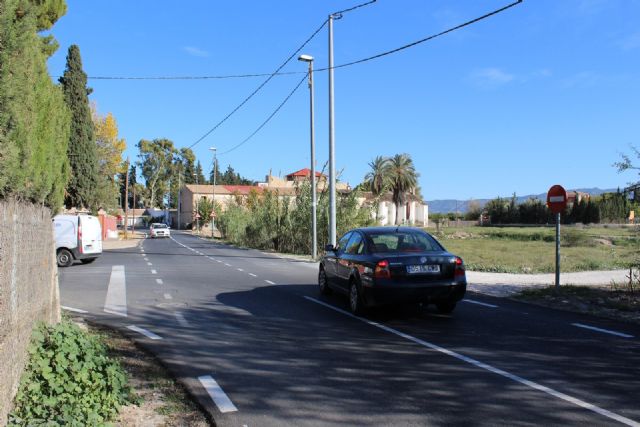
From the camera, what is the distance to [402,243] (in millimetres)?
9844

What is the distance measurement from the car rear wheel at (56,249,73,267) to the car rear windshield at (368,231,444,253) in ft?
48.2

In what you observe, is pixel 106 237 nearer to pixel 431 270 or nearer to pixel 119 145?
pixel 119 145

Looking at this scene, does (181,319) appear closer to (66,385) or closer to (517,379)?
(66,385)

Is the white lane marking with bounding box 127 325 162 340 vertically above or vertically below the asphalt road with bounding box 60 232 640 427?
below

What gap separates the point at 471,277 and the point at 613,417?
478 inches

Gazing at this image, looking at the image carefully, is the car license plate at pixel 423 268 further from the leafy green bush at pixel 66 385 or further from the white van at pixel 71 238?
the white van at pixel 71 238

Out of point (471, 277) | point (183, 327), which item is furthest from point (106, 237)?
point (183, 327)

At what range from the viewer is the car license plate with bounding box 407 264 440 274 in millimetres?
8930

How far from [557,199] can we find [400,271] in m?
6.40

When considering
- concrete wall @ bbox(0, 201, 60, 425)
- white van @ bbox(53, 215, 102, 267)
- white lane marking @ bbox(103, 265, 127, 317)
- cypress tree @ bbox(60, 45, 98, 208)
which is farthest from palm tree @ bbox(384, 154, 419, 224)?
concrete wall @ bbox(0, 201, 60, 425)

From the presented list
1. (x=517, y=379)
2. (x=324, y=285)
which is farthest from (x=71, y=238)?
(x=517, y=379)

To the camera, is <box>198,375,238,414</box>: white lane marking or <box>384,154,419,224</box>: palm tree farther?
<box>384,154,419,224</box>: palm tree

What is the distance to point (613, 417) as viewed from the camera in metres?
4.57

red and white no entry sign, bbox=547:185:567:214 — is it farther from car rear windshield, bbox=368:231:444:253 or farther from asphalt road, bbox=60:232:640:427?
car rear windshield, bbox=368:231:444:253
